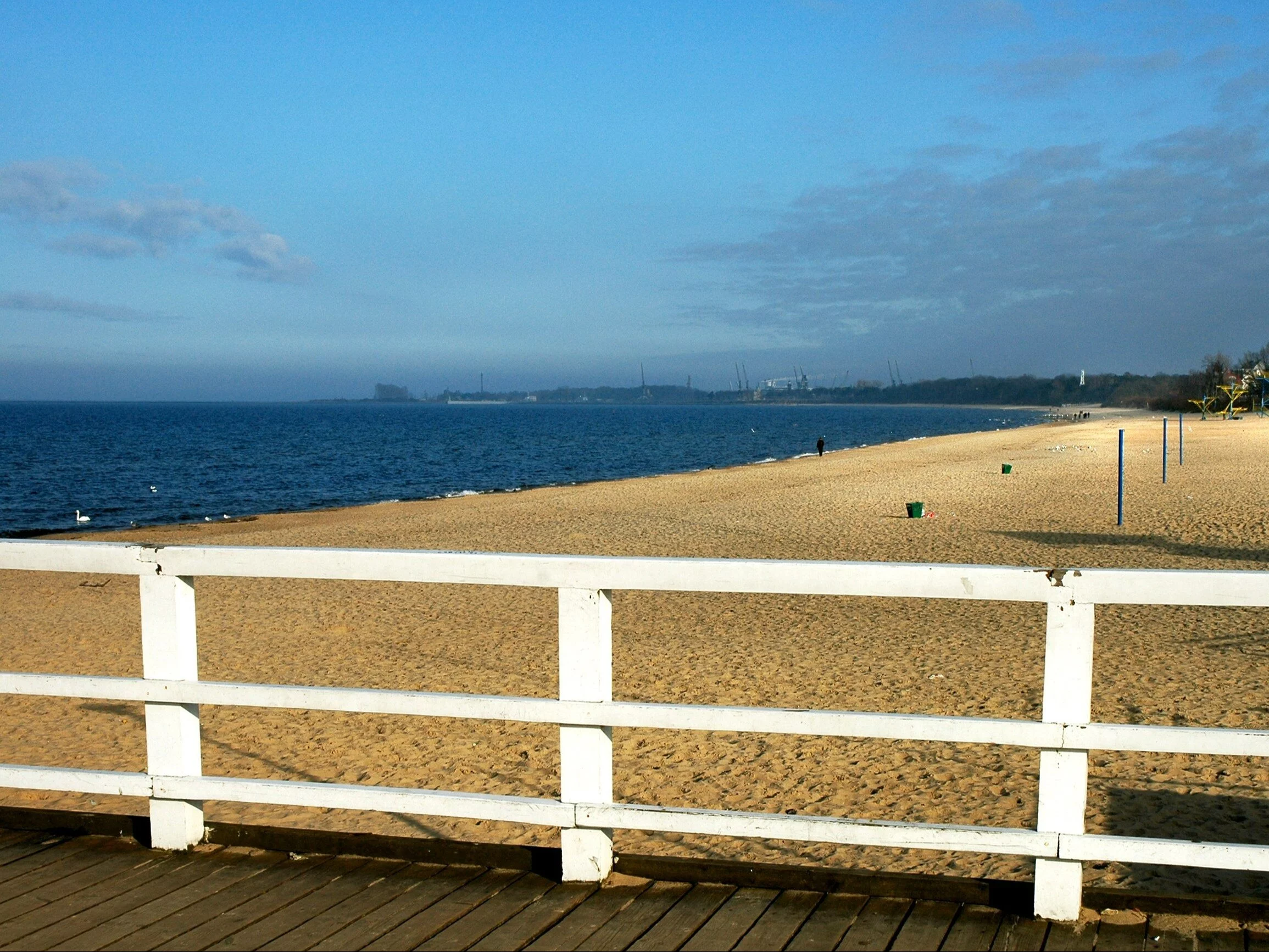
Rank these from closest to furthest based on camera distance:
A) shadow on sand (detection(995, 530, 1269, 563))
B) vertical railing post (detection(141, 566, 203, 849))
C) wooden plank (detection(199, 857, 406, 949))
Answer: wooden plank (detection(199, 857, 406, 949)) < vertical railing post (detection(141, 566, 203, 849)) < shadow on sand (detection(995, 530, 1269, 563))

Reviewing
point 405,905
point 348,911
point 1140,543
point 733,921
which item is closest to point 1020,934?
point 733,921

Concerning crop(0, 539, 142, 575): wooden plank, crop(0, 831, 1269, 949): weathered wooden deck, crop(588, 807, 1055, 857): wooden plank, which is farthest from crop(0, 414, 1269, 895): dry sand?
crop(0, 539, 142, 575): wooden plank

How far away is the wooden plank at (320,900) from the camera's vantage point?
10.0 feet

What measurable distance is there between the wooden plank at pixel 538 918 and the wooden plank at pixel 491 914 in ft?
0.08

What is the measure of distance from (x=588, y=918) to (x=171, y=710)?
→ 152cm

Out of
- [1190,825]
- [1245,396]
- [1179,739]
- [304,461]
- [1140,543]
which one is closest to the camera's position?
[1179,739]

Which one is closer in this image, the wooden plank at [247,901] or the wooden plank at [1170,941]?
the wooden plank at [1170,941]

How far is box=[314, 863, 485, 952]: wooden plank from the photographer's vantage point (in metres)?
3.05

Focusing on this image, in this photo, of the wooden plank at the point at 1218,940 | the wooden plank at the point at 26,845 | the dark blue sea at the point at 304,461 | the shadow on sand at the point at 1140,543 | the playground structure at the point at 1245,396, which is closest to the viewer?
the wooden plank at the point at 1218,940

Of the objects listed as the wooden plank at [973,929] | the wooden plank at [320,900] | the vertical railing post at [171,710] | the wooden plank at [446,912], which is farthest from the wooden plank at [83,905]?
the wooden plank at [973,929]

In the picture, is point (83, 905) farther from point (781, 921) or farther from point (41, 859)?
point (781, 921)

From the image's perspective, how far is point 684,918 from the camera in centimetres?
316

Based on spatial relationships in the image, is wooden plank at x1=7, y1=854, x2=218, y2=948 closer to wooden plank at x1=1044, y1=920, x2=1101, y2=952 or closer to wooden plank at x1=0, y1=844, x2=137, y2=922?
wooden plank at x1=0, y1=844, x2=137, y2=922

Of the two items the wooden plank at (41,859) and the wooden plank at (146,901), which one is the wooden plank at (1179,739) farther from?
the wooden plank at (41,859)
